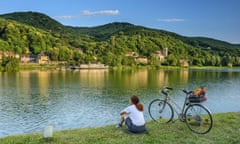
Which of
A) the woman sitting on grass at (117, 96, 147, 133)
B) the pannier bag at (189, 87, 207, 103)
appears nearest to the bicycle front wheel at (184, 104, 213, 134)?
the pannier bag at (189, 87, 207, 103)

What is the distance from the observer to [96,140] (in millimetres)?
8062

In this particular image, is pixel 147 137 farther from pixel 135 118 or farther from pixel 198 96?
pixel 198 96

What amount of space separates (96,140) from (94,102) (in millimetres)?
22241

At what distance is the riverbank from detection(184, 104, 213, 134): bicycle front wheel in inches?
8.7

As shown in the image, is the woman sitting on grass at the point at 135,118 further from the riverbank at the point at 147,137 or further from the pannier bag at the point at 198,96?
the pannier bag at the point at 198,96

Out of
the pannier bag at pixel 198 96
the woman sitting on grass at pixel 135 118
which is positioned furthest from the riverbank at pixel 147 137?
the pannier bag at pixel 198 96

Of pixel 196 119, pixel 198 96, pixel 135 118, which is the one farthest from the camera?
pixel 196 119

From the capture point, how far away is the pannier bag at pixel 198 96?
8805 millimetres

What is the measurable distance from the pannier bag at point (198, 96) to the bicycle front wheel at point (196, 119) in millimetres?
202

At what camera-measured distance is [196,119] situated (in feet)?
30.7

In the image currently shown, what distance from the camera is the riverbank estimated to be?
799 centimetres

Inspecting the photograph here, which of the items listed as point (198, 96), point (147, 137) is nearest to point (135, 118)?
point (147, 137)

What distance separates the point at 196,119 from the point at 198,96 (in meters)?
0.99

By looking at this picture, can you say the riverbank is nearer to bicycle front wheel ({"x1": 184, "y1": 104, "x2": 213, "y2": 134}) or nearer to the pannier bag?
bicycle front wheel ({"x1": 184, "y1": 104, "x2": 213, "y2": 134})
